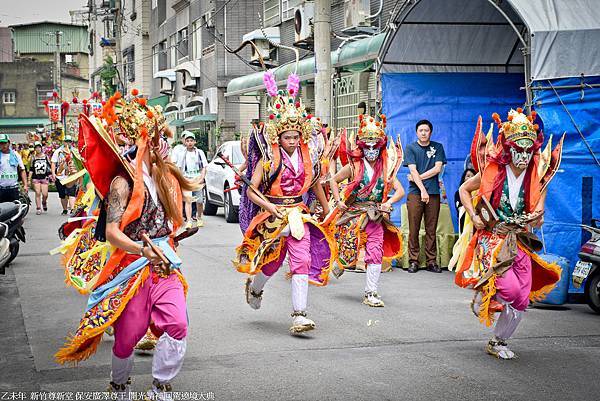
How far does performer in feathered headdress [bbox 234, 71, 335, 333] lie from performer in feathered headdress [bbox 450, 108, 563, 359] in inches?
57.9

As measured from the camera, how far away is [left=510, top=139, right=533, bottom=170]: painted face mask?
7.11 meters

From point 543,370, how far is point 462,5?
8045 mm

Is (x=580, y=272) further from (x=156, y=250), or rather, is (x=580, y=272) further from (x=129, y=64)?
(x=129, y=64)

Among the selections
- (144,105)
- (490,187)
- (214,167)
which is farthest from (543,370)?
(214,167)

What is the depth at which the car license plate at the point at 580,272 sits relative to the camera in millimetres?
9062

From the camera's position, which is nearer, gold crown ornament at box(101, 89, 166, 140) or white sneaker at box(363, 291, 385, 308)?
gold crown ornament at box(101, 89, 166, 140)

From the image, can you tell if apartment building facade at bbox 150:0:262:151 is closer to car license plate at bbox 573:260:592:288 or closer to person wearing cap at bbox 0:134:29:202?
person wearing cap at bbox 0:134:29:202

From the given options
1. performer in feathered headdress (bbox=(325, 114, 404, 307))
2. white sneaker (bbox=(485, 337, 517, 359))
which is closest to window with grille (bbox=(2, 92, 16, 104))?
performer in feathered headdress (bbox=(325, 114, 404, 307))

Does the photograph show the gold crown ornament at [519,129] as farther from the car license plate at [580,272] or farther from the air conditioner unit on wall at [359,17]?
the air conditioner unit on wall at [359,17]

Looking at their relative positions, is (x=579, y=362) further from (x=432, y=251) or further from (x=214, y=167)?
(x=214, y=167)

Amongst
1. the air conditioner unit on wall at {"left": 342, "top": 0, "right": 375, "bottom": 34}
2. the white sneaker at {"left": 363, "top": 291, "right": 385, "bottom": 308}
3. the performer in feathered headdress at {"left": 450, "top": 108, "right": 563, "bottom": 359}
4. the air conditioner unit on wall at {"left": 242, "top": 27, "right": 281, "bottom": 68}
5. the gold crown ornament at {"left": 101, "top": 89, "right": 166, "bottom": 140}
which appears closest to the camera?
the gold crown ornament at {"left": 101, "top": 89, "right": 166, "bottom": 140}

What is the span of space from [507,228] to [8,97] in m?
78.0

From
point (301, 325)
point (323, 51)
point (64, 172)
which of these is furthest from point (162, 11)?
point (301, 325)

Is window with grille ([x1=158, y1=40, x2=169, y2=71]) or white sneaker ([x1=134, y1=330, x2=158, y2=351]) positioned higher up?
window with grille ([x1=158, y1=40, x2=169, y2=71])
